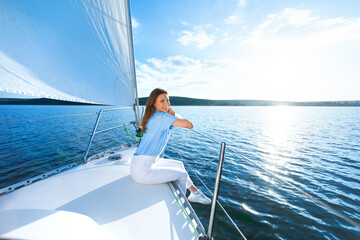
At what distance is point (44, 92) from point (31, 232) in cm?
180

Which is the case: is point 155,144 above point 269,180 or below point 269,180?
above

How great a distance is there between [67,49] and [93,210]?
215cm

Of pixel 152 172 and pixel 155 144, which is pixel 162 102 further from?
pixel 152 172

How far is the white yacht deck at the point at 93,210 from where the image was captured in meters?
0.89

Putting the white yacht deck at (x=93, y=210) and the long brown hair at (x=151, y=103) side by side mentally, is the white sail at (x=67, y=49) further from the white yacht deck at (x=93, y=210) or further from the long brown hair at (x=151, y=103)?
the white yacht deck at (x=93, y=210)

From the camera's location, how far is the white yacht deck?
0.89 m

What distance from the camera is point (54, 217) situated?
0.96 m

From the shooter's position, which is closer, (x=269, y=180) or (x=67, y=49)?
(x=67, y=49)

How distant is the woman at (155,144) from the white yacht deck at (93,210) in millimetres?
173

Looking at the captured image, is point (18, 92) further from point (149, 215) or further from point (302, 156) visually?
point (302, 156)

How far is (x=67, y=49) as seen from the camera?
7.32ft

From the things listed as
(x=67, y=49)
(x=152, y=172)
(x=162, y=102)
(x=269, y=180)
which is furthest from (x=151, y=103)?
(x=269, y=180)

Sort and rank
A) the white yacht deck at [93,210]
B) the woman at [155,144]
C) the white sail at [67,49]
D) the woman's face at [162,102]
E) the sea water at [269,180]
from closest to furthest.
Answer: the white yacht deck at [93,210]
the white sail at [67,49]
the woman at [155,144]
the woman's face at [162,102]
the sea water at [269,180]

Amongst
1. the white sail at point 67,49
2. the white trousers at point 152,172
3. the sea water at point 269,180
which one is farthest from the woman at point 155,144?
the white sail at point 67,49
